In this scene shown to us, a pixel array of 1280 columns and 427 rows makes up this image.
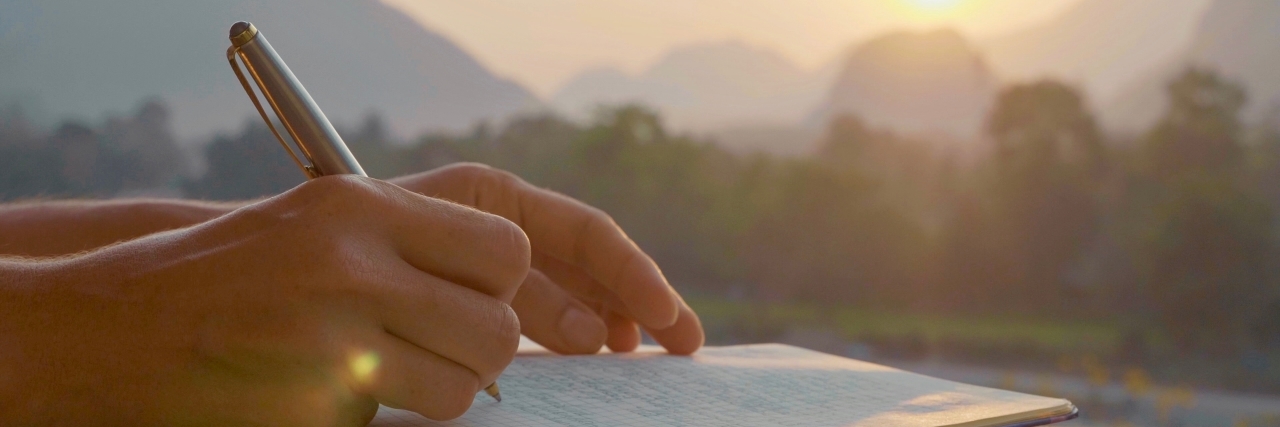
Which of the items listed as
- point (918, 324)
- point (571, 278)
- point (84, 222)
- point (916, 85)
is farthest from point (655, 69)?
point (84, 222)

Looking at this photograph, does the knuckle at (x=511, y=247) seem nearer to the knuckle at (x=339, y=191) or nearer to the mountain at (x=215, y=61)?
the knuckle at (x=339, y=191)

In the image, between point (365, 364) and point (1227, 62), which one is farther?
point (1227, 62)

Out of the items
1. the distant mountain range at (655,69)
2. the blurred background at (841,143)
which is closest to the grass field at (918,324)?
the blurred background at (841,143)

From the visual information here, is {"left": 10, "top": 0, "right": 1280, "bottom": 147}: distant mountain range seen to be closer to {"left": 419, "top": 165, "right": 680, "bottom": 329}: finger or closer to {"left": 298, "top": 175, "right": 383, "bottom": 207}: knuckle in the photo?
{"left": 419, "top": 165, "right": 680, "bottom": 329}: finger

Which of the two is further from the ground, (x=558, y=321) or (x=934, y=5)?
(x=934, y=5)

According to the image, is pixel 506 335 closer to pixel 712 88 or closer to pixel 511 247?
pixel 511 247

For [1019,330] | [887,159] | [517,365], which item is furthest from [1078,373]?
[517,365]

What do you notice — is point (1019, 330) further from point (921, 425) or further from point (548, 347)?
point (921, 425)
